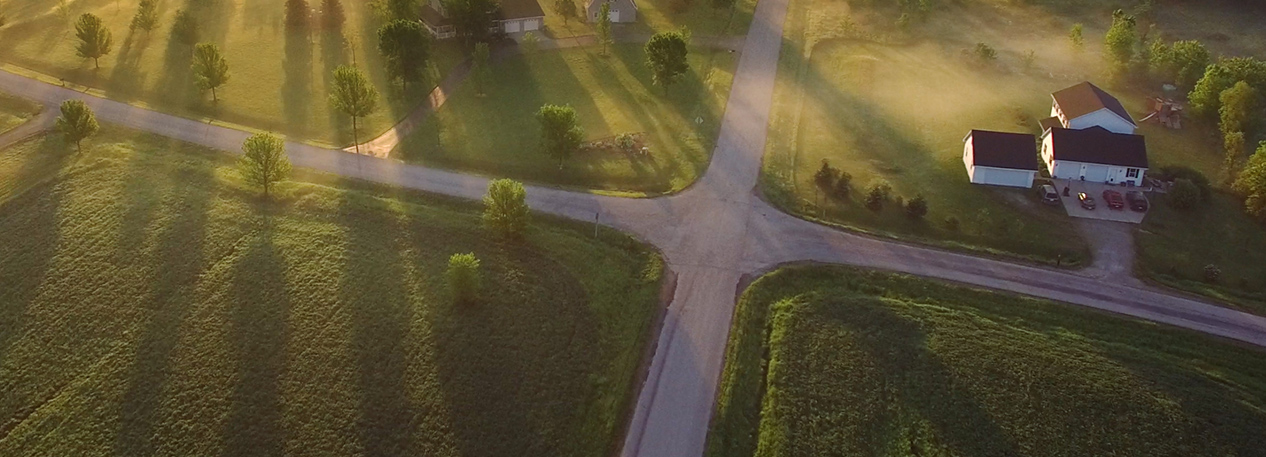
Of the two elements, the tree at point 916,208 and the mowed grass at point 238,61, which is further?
the mowed grass at point 238,61

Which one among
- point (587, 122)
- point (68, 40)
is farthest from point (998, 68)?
point (68, 40)

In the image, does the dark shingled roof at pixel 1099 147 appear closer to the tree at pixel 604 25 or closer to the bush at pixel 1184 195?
the bush at pixel 1184 195

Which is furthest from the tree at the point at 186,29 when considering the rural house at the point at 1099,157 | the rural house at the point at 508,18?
the rural house at the point at 1099,157

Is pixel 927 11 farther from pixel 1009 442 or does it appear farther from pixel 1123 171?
pixel 1009 442

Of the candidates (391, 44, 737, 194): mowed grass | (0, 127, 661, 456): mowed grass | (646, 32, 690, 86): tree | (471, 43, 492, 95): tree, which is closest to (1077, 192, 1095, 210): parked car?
(391, 44, 737, 194): mowed grass

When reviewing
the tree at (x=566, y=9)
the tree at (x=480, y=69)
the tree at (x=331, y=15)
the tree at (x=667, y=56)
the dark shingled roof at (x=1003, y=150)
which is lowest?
the dark shingled roof at (x=1003, y=150)

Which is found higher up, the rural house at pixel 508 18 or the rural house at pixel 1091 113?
the rural house at pixel 508 18

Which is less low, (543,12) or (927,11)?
(927,11)

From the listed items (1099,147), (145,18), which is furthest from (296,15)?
(1099,147)
